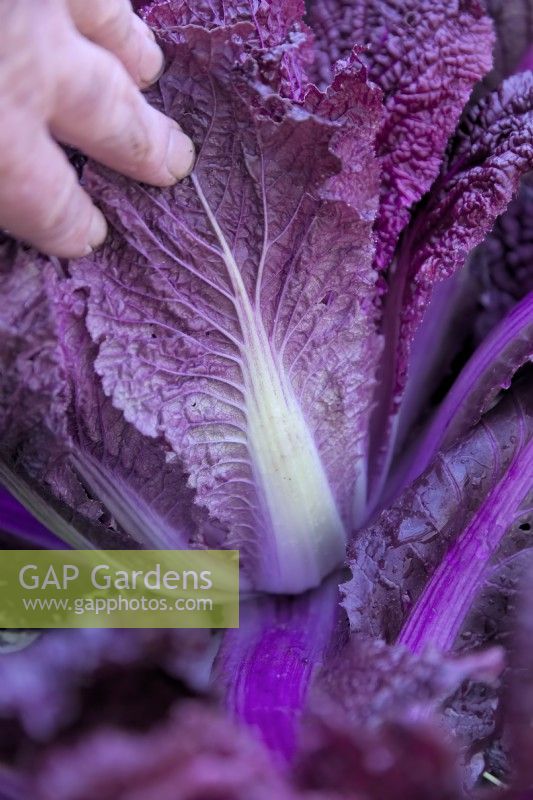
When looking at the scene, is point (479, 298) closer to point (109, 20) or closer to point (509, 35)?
point (509, 35)

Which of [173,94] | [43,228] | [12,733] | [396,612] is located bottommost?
[12,733]

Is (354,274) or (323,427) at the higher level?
(354,274)

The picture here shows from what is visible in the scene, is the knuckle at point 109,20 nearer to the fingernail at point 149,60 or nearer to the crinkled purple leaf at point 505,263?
the fingernail at point 149,60

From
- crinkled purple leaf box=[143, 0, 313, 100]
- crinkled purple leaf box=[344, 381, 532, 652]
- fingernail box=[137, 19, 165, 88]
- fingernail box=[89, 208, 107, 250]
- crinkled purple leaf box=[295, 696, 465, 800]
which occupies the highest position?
crinkled purple leaf box=[143, 0, 313, 100]

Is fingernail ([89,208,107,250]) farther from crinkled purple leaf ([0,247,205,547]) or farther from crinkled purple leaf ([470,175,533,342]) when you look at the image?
crinkled purple leaf ([470,175,533,342])

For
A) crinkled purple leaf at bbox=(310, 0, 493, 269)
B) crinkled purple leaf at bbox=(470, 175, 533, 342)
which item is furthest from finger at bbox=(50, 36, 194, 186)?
crinkled purple leaf at bbox=(470, 175, 533, 342)

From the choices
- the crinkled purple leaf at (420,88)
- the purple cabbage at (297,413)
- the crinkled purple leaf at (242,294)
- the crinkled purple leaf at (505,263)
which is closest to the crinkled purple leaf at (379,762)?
the purple cabbage at (297,413)

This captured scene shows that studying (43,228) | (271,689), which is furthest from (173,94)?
(271,689)

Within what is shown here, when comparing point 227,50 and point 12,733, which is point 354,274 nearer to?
point 227,50
